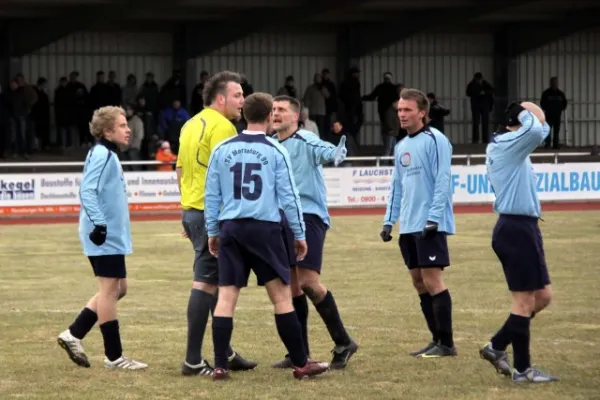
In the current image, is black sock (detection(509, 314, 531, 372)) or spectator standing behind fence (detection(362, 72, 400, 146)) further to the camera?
spectator standing behind fence (detection(362, 72, 400, 146))

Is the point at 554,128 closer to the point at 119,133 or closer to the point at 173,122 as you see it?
the point at 173,122

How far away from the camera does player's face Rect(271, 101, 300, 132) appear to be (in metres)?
9.98

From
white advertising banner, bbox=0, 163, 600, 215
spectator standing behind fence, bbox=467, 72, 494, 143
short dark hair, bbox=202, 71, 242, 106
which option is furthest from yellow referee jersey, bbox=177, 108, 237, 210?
spectator standing behind fence, bbox=467, 72, 494, 143

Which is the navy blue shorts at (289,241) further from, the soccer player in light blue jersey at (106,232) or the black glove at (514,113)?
the black glove at (514,113)

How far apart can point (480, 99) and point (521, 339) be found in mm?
30058

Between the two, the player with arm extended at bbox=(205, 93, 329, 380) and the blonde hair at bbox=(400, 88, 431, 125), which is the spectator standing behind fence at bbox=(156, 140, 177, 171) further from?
the player with arm extended at bbox=(205, 93, 329, 380)

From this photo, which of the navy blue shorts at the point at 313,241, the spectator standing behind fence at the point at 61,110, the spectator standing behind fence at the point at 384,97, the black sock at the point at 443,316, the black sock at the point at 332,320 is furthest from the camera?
the spectator standing behind fence at the point at 384,97

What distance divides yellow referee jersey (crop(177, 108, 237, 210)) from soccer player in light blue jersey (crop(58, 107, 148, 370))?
1.48 feet

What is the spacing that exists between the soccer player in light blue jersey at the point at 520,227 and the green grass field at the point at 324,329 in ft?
1.07

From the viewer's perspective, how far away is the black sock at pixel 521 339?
29.8 feet

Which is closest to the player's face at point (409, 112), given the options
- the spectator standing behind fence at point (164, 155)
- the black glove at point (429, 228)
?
the black glove at point (429, 228)

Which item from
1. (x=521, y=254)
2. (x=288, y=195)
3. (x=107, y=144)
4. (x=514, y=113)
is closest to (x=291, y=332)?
(x=288, y=195)

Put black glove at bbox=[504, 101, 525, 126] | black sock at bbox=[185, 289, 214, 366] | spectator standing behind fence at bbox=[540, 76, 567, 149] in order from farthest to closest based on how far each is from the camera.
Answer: spectator standing behind fence at bbox=[540, 76, 567, 149] → black sock at bbox=[185, 289, 214, 366] → black glove at bbox=[504, 101, 525, 126]

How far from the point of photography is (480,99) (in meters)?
38.7
